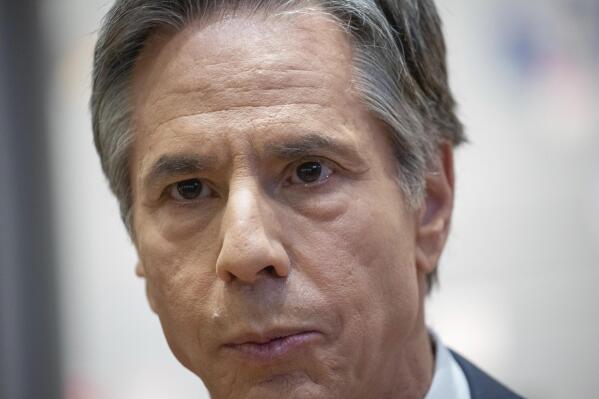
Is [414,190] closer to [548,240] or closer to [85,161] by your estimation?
[548,240]

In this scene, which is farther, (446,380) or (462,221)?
(462,221)

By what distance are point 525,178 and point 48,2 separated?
7.47ft

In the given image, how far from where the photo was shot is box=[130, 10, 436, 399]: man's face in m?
1.97

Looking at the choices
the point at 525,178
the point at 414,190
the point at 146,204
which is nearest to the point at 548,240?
the point at 525,178

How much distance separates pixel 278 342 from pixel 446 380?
0.62 metres

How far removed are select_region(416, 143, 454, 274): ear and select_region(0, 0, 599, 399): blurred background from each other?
64.5 inches

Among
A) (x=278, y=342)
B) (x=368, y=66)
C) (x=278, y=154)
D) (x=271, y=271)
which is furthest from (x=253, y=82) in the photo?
(x=278, y=342)

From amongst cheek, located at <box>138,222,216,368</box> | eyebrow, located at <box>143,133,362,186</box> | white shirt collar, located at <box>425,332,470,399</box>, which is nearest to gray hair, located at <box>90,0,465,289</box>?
eyebrow, located at <box>143,133,362,186</box>

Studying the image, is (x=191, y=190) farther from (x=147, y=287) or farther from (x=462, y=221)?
(x=462, y=221)

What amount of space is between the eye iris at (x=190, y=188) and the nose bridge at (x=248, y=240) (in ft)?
0.50

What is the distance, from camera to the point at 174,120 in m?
2.11

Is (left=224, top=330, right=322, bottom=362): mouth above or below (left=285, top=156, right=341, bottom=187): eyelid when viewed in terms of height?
below

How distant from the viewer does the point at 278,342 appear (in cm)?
197

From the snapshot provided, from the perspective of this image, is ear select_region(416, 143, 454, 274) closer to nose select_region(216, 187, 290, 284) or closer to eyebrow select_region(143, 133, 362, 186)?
eyebrow select_region(143, 133, 362, 186)
